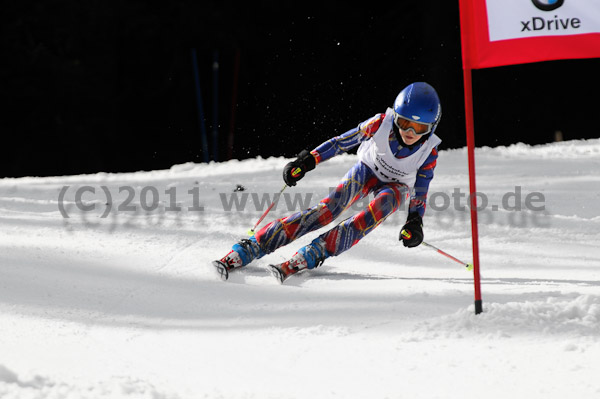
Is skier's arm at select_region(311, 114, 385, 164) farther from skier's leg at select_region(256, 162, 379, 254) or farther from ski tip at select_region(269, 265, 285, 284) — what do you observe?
ski tip at select_region(269, 265, 285, 284)

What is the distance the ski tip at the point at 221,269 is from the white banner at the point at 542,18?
1943 millimetres

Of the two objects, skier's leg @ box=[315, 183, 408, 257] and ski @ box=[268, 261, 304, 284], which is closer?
ski @ box=[268, 261, 304, 284]

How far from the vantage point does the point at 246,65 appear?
48.6 ft

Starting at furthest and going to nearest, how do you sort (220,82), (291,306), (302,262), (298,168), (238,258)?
1. (220,82)
2. (298,168)
3. (238,258)
4. (302,262)
5. (291,306)

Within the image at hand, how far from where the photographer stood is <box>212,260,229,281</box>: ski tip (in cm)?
435

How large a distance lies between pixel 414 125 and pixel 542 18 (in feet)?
4.08

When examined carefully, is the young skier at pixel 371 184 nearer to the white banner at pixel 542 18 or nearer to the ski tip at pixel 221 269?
the ski tip at pixel 221 269

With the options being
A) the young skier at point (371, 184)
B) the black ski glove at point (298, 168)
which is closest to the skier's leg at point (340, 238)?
the young skier at point (371, 184)

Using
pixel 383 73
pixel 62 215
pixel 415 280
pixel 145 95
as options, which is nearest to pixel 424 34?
pixel 383 73

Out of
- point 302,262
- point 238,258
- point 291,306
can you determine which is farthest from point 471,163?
point 238,258

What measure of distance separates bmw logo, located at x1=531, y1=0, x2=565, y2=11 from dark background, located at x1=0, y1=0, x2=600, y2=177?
1087 centimetres

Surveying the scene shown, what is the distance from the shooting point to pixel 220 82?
15.2 meters

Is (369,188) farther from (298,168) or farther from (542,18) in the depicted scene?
(542,18)

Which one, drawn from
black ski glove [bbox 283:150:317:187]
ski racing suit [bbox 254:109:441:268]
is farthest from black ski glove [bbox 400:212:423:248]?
black ski glove [bbox 283:150:317:187]
